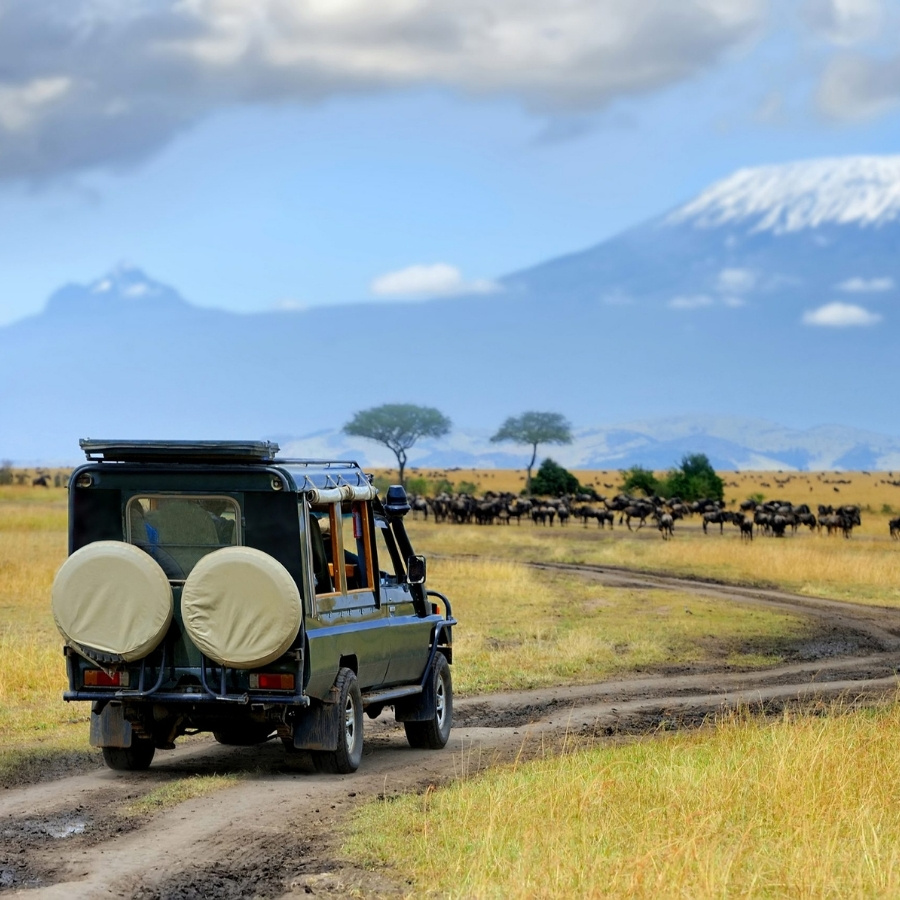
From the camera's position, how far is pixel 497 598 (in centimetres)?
3155

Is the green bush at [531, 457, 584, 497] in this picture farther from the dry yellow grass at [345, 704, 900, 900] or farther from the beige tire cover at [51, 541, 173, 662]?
the beige tire cover at [51, 541, 173, 662]

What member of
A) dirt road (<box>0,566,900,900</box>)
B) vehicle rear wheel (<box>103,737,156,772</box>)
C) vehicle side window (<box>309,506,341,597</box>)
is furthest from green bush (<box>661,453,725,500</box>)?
vehicle rear wheel (<box>103,737,156,772</box>)

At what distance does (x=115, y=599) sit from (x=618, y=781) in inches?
159

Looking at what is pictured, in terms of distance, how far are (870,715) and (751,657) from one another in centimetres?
809

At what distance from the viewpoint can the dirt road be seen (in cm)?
891

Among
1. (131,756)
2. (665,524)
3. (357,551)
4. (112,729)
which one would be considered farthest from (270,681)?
(665,524)

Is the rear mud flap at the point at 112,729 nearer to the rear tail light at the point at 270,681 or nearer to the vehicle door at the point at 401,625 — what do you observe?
the rear tail light at the point at 270,681

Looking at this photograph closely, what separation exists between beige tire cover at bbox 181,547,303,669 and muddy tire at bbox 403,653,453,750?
3.08 m

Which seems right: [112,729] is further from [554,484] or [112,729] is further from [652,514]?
[554,484]

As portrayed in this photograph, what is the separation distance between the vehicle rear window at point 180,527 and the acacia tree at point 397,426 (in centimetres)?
11490

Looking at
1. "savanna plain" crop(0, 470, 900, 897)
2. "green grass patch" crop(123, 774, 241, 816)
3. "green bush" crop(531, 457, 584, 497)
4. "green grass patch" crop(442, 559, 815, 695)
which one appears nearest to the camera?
"savanna plain" crop(0, 470, 900, 897)

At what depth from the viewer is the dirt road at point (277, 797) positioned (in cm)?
891

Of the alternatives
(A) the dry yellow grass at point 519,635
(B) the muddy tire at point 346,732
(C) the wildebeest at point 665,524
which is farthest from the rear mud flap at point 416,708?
(C) the wildebeest at point 665,524

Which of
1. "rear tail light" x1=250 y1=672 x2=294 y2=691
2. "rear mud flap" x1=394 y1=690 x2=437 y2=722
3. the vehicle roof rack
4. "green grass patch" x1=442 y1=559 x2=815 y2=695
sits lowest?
"green grass patch" x1=442 y1=559 x2=815 y2=695
